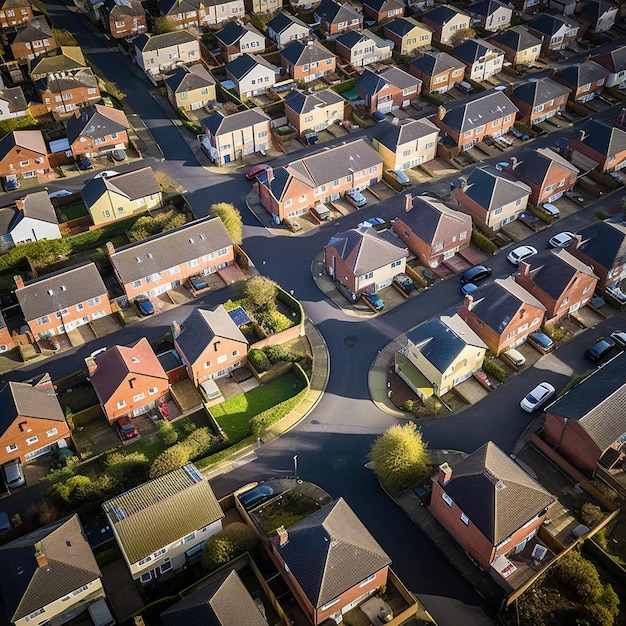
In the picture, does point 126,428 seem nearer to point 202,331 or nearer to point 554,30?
point 202,331

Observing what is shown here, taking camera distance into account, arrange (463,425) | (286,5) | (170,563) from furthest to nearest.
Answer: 1. (286,5)
2. (463,425)
3. (170,563)

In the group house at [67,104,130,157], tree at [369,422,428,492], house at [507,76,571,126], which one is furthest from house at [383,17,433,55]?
tree at [369,422,428,492]

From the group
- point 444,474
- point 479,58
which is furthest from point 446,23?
point 444,474

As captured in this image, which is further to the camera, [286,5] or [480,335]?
[286,5]

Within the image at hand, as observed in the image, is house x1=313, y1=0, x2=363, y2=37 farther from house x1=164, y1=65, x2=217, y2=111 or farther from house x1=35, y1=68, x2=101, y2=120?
house x1=35, y1=68, x2=101, y2=120

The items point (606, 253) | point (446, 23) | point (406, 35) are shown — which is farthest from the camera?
point (446, 23)

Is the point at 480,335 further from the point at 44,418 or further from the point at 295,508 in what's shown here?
the point at 44,418

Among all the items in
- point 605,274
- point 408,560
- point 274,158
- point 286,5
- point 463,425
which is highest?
point 286,5

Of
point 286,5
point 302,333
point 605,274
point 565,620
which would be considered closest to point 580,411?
point 565,620

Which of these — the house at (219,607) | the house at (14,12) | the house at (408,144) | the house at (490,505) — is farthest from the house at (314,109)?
the house at (219,607)
